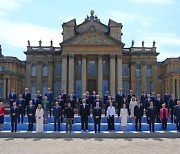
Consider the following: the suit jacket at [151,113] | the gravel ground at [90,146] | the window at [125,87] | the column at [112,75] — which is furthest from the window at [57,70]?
the gravel ground at [90,146]

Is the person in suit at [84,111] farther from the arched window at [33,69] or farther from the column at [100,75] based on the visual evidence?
the arched window at [33,69]

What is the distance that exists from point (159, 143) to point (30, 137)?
267 inches

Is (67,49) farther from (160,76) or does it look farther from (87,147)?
(87,147)

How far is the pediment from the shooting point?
45.6 m

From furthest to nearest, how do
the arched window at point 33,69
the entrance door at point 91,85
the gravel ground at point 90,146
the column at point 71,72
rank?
the arched window at point 33,69 → the entrance door at point 91,85 → the column at point 71,72 → the gravel ground at point 90,146

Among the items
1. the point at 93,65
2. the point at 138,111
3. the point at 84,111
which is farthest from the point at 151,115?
the point at 93,65

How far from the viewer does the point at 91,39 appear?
45844mm

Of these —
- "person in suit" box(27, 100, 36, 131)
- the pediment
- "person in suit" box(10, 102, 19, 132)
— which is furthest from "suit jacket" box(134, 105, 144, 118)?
the pediment

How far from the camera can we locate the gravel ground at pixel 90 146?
1281cm

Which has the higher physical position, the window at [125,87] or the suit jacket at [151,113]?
the window at [125,87]

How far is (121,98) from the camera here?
2116cm

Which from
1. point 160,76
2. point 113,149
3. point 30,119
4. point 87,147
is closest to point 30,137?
point 30,119

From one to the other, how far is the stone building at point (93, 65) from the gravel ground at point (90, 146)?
29152mm

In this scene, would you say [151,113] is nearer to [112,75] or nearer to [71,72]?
[112,75]
